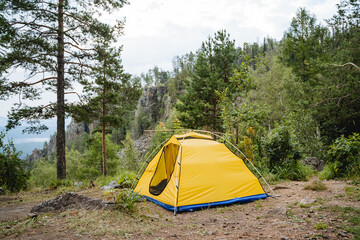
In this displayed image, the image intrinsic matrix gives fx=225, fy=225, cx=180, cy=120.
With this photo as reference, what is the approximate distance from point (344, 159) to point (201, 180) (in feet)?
13.7

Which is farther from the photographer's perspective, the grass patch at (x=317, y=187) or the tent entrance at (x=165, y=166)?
the tent entrance at (x=165, y=166)

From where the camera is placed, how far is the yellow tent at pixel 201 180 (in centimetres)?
489

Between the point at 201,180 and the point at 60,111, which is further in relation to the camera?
the point at 60,111

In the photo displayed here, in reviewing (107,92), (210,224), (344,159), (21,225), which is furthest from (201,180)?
(107,92)

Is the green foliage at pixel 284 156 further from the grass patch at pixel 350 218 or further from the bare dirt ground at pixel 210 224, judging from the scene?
the grass patch at pixel 350 218

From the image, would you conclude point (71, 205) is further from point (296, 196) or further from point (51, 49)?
point (51, 49)

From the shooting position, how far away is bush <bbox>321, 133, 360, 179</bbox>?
5914 millimetres

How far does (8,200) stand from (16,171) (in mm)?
2246

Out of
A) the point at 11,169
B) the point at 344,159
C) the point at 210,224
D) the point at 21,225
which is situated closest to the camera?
the point at 21,225

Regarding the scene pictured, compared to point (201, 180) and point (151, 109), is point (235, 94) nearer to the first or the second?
point (201, 180)

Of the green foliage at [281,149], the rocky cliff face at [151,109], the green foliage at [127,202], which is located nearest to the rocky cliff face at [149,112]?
the rocky cliff face at [151,109]

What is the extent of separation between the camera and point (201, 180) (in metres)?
5.10

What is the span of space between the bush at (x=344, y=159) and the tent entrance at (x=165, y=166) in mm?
4379

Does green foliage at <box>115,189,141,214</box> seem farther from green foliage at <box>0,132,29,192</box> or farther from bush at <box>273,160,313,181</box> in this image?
green foliage at <box>0,132,29,192</box>
